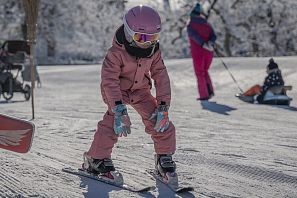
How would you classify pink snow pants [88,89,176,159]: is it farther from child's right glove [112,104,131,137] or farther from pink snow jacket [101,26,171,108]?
child's right glove [112,104,131,137]

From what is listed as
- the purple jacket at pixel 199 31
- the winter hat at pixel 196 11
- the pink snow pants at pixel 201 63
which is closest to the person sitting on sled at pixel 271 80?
the pink snow pants at pixel 201 63

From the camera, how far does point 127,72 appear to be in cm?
383

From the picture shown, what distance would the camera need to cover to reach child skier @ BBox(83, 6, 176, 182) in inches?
144

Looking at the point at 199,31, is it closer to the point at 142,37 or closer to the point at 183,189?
the point at 142,37

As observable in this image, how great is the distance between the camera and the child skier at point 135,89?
3666mm

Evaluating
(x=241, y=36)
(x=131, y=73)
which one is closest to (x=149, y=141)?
(x=131, y=73)

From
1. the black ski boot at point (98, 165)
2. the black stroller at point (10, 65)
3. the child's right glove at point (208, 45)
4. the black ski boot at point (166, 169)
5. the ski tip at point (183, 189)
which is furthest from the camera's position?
the black stroller at point (10, 65)

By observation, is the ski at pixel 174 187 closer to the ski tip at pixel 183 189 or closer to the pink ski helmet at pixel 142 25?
the ski tip at pixel 183 189

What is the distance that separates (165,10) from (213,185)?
3723 cm

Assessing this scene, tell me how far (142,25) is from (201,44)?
578 centimetres

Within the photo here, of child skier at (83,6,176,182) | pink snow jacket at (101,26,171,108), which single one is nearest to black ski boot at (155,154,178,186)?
child skier at (83,6,176,182)

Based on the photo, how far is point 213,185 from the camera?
3721 millimetres

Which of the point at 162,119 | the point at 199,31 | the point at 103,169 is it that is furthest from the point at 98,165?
the point at 199,31

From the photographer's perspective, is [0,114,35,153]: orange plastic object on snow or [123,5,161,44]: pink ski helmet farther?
[0,114,35,153]: orange plastic object on snow
